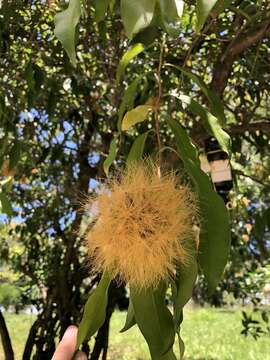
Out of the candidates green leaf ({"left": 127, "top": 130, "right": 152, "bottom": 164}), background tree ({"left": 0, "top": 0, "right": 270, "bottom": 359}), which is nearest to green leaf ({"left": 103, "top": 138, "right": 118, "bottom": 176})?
green leaf ({"left": 127, "top": 130, "right": 152, "bottom": 164})

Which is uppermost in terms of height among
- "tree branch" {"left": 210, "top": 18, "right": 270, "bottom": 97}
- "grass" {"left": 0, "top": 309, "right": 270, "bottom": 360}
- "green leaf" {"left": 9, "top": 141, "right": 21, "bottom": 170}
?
"tree branch" {"left": 210, "top": 18, "right": 270, "bottom": 97}

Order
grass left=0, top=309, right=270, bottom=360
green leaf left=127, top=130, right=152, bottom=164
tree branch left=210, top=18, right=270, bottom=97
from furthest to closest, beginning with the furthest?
grass left=0, top=309, right=270, bottom=360, tree branch left=210, top=18, right=270, bottom=97, green leaf left=127, top=130, right=152, bottom=164

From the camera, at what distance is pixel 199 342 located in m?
5.98

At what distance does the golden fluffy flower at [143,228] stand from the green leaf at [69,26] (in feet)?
0.77

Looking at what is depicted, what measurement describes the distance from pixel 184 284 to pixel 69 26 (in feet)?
1.45

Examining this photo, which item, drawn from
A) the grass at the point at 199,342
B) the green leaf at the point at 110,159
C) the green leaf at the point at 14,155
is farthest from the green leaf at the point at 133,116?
the grass at the point at 199,342

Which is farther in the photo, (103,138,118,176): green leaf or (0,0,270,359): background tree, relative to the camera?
(0,0,270,359): background tree

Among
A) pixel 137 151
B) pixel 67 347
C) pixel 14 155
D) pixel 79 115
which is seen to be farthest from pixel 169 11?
pixel 79 115

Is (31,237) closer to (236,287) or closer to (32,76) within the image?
(236,287)

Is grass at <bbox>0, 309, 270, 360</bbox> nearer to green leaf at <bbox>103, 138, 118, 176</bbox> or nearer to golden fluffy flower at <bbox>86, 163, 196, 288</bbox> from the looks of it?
green leaf at <bbox>103, 138, 118, 176</bbox>

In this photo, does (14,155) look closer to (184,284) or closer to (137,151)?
(137,151)

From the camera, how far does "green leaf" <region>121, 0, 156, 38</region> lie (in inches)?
33.1

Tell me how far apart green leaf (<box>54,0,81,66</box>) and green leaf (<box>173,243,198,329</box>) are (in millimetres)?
375

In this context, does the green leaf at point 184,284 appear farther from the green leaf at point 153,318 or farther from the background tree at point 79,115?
the background tree at point 79,115
